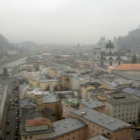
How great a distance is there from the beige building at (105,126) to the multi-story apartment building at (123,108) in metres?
6.57

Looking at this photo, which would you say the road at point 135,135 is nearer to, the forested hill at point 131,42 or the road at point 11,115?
the road at point 11,115

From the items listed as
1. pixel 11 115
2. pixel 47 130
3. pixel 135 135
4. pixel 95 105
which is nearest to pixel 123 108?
pixel 95 105

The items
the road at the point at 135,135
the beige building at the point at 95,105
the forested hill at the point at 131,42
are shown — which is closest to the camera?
the road at the point at 135,135

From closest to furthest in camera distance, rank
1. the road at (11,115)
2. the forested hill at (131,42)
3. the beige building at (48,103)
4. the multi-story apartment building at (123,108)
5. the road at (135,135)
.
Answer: the road at (135,135)
the road at (11,115)
the multi-story apartment building at (123,108)
the beige building at (48,103)
the forested hill at (131,42)

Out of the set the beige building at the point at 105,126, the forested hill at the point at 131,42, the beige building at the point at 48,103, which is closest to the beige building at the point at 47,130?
the beige building at the point at 105,126

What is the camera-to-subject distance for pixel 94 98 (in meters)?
Answer: 45.9

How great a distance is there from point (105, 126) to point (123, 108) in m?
10.6

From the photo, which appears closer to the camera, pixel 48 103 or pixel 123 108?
pixel 123 108

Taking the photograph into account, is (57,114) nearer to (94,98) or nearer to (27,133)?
(94,98)

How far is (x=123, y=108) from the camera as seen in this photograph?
41.5 metres

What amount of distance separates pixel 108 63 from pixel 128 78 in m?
30.6

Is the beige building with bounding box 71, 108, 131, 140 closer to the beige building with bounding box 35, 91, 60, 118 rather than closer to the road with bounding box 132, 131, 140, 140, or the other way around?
the road with bounding box 132, 131, 140, 140

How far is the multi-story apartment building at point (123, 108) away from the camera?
4100 centimetres

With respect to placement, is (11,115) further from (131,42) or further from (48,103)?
(131,42)
